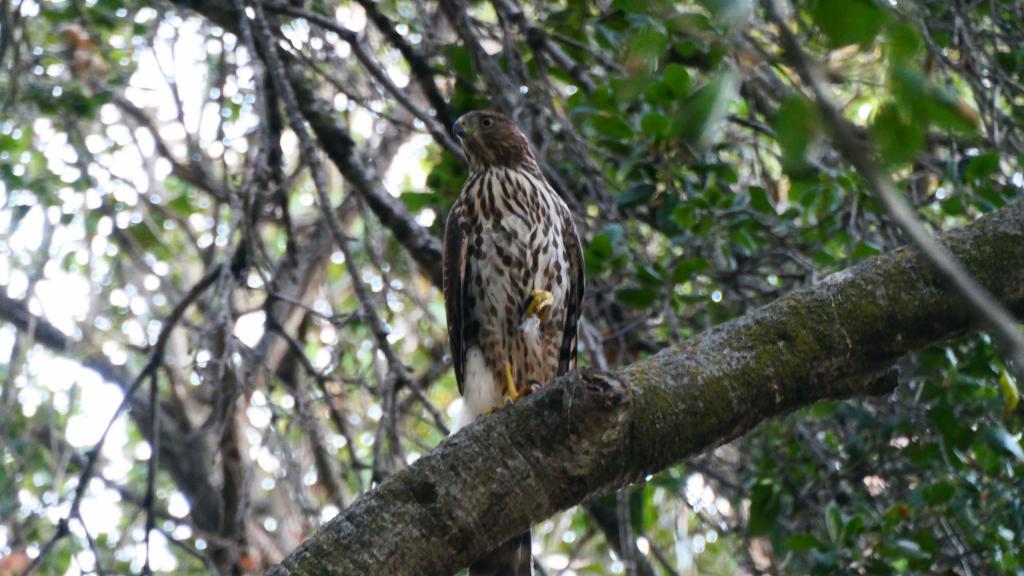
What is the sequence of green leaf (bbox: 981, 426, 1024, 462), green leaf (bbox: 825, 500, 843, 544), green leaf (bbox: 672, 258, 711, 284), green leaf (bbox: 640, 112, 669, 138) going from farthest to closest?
green leaf (bbox: 672, 258, 711, 284)
green leaf (bbox: 640, 112, 669, 138)
green leaf (bbox: 825, 500, 843, 544)
green leaf (bbox: 981, 426, 1024, 462)

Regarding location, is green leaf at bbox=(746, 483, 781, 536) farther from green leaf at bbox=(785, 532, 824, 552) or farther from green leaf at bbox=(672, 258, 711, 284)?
green leaf at bbox=(672, 258, 711, 284)

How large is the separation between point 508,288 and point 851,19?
2923 mm

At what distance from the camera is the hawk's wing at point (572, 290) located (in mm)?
4059

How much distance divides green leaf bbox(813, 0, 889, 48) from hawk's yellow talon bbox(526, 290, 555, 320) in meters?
2.79

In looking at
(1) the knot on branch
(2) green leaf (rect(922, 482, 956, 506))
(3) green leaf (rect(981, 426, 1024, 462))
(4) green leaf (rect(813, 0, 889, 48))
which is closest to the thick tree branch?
(1) the knot on branch

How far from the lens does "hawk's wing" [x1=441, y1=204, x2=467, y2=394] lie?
3.96 metres

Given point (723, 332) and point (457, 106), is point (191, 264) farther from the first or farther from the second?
point (723, 332)

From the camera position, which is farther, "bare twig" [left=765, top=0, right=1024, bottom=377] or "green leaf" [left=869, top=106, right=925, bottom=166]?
"green leaf" [left=869, top=106, right=925, bottom=166]

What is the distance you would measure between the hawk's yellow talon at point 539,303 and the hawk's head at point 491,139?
620 mm

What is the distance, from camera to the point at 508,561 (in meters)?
3.31

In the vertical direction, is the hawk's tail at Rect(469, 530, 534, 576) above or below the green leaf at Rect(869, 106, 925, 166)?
above

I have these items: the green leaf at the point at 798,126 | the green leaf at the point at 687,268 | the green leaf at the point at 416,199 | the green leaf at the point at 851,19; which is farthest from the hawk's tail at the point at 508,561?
the green leaf at the point at 851,19

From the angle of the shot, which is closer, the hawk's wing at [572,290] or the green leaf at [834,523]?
the green leaf at [834,523]

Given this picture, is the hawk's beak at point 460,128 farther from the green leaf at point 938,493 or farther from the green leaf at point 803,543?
the green leaf at point 938,493
